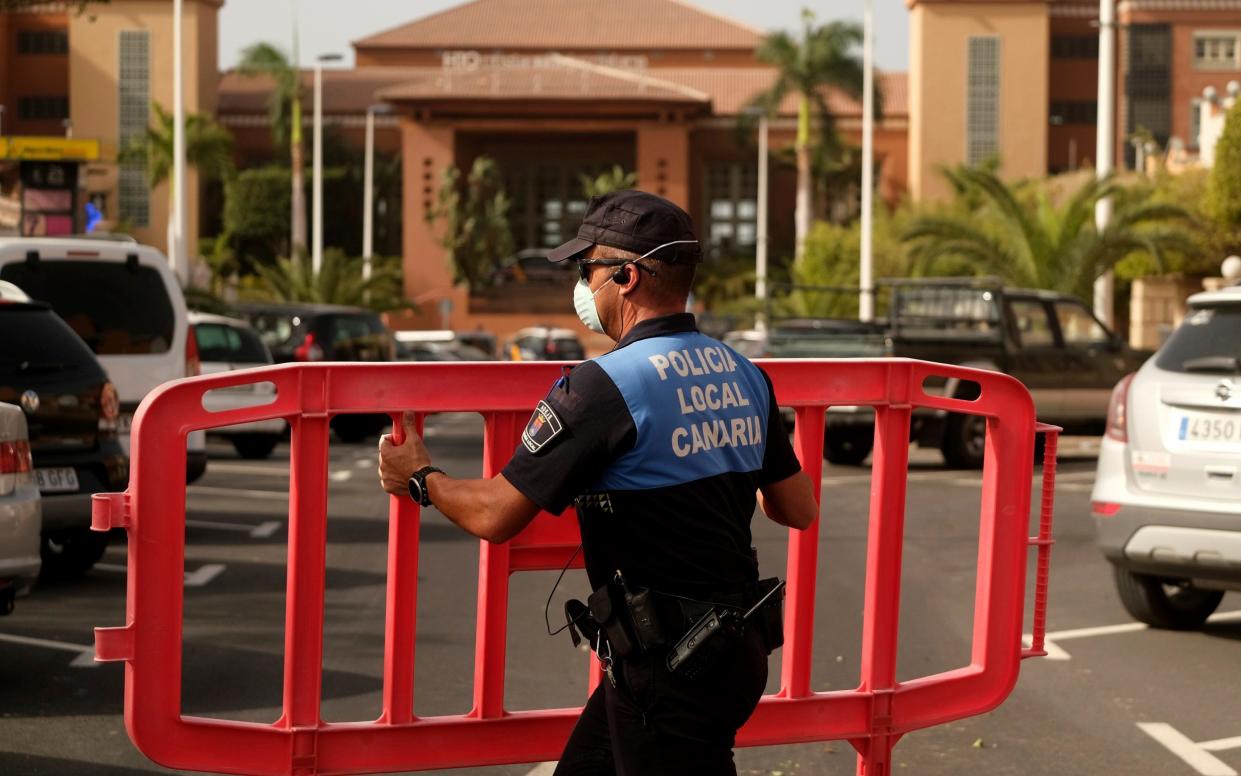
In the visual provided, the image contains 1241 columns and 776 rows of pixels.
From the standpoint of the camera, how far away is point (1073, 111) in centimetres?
9000

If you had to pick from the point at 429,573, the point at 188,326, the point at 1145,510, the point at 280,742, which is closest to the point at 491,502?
the point at 280,742

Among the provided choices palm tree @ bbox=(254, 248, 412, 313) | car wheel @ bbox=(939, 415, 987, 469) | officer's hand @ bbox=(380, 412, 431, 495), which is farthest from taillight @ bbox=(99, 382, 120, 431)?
palm tree @ bbox=(254, 248, 412, 313)

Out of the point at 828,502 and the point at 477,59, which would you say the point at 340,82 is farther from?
the point at 828,502

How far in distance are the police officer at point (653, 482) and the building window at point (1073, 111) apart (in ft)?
290

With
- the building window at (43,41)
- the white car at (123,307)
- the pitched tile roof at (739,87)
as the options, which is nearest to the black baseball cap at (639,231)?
the white car at (123,307)

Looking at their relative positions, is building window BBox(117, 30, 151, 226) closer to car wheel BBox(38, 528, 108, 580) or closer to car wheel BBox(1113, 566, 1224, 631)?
car wheel BBox(38, 528, 108, 580)

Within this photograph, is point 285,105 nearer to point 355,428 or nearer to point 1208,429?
point 355,428

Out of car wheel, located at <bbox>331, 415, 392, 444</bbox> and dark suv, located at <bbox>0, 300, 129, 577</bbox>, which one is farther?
car wheel, located at <bbox>331, 415, 392, 444</bbox>

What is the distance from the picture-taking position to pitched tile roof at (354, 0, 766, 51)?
9794cm

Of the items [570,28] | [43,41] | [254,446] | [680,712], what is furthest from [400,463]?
[570,28]

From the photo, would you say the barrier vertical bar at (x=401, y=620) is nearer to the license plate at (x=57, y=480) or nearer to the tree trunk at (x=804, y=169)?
the license plate at (x=57, y=480)

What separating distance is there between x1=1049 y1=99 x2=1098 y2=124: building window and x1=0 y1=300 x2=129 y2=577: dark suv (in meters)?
82.5

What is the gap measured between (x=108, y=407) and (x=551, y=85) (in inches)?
2835

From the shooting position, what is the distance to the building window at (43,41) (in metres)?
88.9
